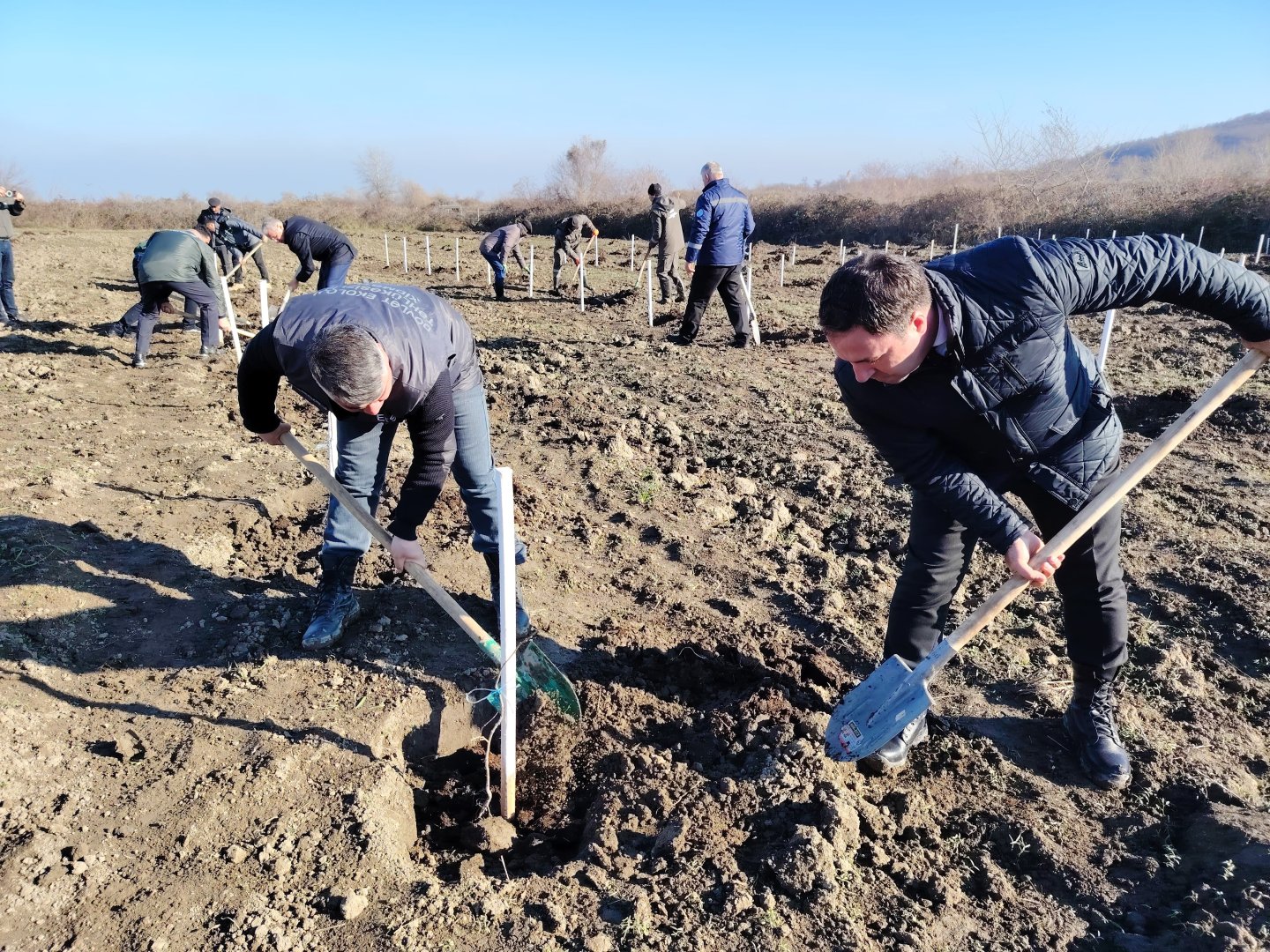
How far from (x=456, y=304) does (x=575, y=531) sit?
351 inches

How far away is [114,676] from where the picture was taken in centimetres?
346

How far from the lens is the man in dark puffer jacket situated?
2256 millimetres

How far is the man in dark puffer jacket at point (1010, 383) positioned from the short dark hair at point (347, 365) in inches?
50.4

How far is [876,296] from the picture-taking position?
213 centimetres

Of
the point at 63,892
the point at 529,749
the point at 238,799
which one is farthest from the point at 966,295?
the point at 63,892

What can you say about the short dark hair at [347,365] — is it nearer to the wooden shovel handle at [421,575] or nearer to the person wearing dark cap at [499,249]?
the wooden shovel handle at [421,575]

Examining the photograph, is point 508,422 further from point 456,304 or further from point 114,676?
point 456,304

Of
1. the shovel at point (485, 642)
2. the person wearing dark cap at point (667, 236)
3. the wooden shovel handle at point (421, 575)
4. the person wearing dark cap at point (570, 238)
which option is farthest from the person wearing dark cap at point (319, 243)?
the person wearing dark cap at point (570, 238)

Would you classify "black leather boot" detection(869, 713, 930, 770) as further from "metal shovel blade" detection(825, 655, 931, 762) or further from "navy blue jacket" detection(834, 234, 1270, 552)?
"navy blue jacket" detection(834, 234, 1270, 552)

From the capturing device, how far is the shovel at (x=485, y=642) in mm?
3016

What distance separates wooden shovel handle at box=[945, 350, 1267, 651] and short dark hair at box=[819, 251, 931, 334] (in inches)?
35.3

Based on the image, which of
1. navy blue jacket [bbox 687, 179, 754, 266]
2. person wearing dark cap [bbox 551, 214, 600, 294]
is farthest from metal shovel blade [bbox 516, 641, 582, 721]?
person wearing dark cap [bbox 551, 214, 600, 294]

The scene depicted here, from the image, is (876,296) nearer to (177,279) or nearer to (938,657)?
(938,657)

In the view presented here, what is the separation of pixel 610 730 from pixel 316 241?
208 inches
